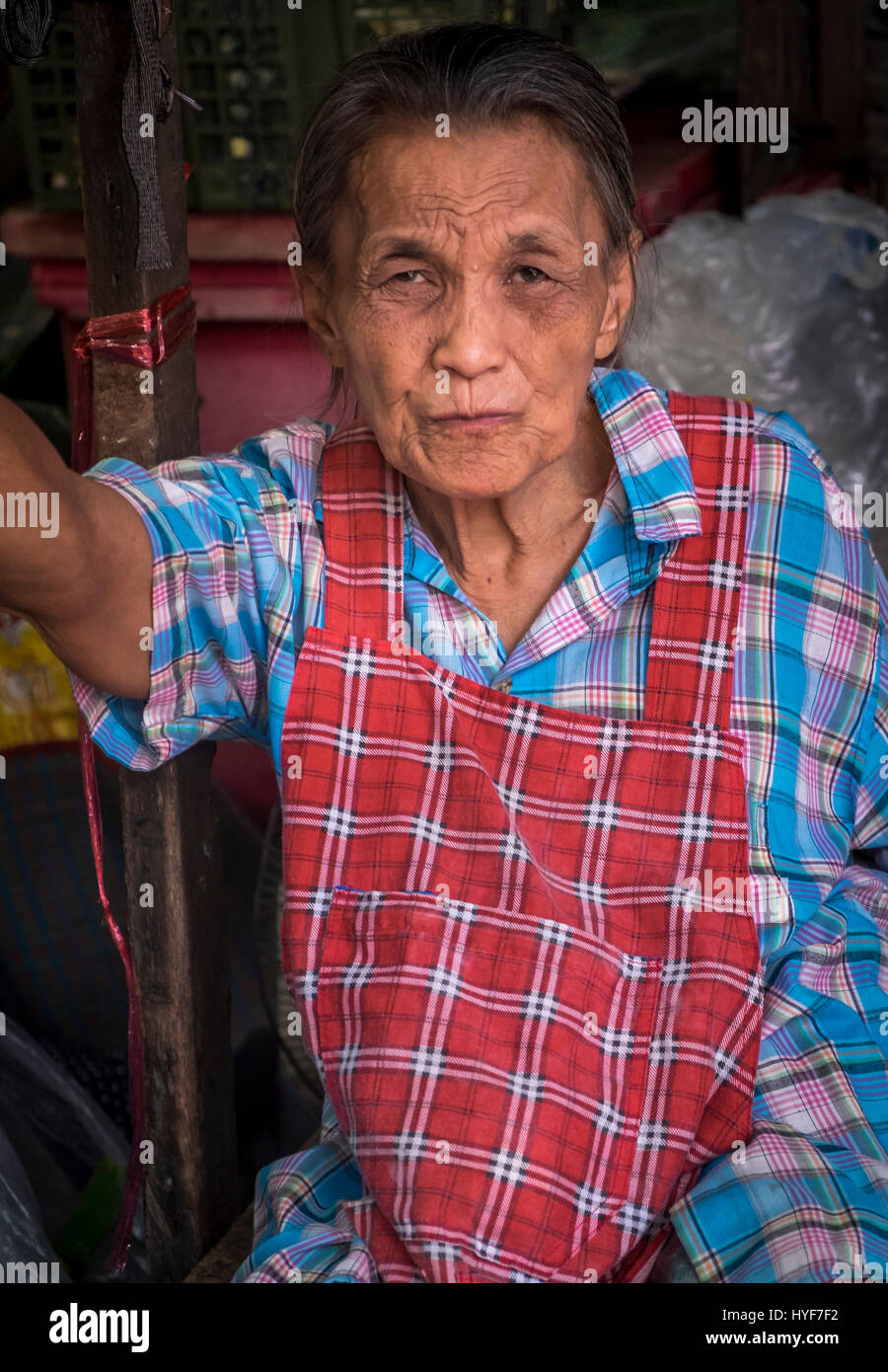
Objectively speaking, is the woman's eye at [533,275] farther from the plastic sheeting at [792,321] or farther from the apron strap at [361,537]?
the plastic sheeting at [792,321]

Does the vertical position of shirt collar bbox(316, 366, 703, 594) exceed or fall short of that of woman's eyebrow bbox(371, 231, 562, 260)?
it falls short

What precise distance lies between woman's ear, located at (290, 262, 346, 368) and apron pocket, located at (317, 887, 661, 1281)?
0.65m

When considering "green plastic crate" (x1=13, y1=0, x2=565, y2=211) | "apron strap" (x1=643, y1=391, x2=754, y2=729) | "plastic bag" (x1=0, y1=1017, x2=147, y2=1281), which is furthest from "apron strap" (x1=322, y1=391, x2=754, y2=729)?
"green plastic crate" (x1=13, y1=0, x2=565, y2=211)

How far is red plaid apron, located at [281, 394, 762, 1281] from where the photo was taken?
1.48 m

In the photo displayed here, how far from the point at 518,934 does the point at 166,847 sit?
1.73 feet

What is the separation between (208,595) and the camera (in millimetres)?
1530

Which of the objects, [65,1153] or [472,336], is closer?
[472,336]

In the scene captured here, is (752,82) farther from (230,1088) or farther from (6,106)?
(230,1088)

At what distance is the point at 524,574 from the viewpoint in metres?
1.68

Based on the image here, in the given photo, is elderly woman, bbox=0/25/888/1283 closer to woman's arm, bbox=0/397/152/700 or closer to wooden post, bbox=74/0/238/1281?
woman's arm, bbox=0/397/152/700

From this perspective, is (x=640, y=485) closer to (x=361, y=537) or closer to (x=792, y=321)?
(x=361, y=537)

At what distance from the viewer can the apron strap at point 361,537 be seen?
1.61 meters

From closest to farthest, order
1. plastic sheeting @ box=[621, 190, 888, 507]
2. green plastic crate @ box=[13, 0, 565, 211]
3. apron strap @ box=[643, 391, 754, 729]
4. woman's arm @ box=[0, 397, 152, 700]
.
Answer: woman's arm @ box=[0, 397, 152, 700], apron strap @ box=[643, 391, 754, 729], green plastic crate @ box=[13, 0, 565, 211], plastic sheeting @ box=[621, 190, 888, 507]

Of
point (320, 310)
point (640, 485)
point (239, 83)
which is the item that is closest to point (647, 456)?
point (640, 485)
